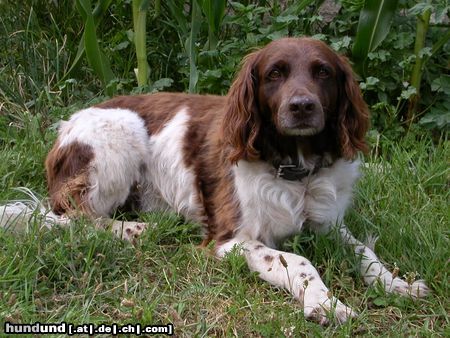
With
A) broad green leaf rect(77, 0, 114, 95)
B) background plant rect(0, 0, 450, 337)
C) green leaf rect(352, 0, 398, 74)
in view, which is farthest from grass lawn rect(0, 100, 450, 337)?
broad green leaf rect(77, 0, 114, 95)

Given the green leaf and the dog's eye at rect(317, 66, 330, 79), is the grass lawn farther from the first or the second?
the green leaf

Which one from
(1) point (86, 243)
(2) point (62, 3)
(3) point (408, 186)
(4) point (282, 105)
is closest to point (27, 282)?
(1) point (86, 243)

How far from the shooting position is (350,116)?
11.8ft

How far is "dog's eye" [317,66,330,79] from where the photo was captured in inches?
136

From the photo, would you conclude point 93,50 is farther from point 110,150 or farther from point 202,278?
point 202,278

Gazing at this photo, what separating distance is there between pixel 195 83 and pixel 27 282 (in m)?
2.23

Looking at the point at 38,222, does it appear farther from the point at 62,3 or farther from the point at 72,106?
the point at 62,3

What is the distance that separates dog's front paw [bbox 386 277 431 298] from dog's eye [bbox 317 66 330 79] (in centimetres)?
95

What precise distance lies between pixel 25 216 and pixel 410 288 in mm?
1751

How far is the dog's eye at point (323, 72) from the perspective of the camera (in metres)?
3.46

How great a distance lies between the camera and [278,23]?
5238mm

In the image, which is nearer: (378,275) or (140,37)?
(378,275)

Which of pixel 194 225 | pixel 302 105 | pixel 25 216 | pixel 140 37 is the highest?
pixel 302 105

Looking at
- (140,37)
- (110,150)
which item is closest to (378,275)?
(110,150)
